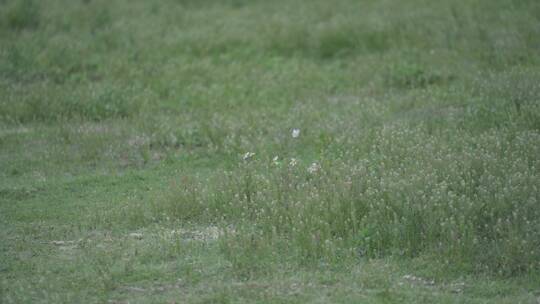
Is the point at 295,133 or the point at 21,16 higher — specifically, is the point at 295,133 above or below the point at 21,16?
below

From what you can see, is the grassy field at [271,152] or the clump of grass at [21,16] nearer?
the grassy field at [271,152]

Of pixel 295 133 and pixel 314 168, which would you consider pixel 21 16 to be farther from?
pixel 314 168

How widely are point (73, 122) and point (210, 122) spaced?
230 centimetres

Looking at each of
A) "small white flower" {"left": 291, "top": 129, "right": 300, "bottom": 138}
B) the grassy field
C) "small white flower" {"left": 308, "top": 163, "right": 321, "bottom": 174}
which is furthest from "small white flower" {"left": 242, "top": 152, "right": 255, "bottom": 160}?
"small white flower" {"left": 308, "top": 163, "right": 321, "bottom": 174}

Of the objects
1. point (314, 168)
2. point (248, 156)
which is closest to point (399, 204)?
point (314, 168)

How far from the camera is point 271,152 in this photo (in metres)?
11.8

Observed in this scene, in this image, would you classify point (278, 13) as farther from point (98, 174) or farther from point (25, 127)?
point (98, 174)

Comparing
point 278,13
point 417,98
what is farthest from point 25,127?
point 278,13

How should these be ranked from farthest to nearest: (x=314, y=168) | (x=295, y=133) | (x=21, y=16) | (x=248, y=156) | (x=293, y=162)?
(x=21, y=16) < (x=295, y=133) < (x=248, y=156) < (x=293, y=162) < (x=314, y=168)

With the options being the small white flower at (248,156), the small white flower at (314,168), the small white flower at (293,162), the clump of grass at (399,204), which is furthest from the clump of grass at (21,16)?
the small white flower at (314,168)

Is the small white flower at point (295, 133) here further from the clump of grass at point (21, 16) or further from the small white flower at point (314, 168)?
the clump of grass at point (21, 16)

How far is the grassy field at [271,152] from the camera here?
8.04 m

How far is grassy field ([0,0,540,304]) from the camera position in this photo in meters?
8.04

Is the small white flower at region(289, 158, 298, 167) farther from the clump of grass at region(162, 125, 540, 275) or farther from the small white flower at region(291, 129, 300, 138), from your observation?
the small white flower at region(291, 129, 300, 138)
